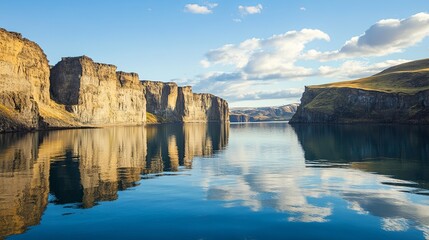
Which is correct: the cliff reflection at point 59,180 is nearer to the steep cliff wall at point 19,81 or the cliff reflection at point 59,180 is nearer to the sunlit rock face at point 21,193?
the sunlit rock face at point 21,193

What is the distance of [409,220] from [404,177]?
15685 millimetres

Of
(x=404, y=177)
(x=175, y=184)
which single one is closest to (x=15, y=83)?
(x=175, y=184)

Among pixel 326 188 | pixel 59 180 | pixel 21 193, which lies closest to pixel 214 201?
pixel 326 188

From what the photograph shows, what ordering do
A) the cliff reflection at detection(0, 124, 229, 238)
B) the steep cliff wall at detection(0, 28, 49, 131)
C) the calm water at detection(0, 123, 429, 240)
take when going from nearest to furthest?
the calm water at detection(0, 123, 429, 240), the cliff reflection at detection(0, 124, 229, 238), the steep cliff wall at detection(0, 28, 49, 131)

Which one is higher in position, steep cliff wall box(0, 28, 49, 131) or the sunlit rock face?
steep cliff wall box(0, 28, 49, 131)

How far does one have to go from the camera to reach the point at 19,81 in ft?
472

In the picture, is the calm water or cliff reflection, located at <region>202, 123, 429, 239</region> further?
cliff reflection, located at <region>202, 123, 429, 239</region>

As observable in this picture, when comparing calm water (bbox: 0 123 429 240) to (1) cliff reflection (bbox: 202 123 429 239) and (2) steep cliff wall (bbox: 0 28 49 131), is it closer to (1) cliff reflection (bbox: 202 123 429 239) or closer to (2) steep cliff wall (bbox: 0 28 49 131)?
(1) cliff reflection (bbox: 202 123 429 239)

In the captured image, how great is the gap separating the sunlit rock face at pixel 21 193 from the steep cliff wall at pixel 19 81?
85242mm

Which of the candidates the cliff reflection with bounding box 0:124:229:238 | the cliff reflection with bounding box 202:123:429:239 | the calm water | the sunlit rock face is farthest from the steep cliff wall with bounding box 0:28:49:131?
the cliff reflection with bounding box 202:123:429:239

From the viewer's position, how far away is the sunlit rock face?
18727 mm

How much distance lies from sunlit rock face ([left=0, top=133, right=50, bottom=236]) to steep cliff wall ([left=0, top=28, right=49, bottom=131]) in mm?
85242

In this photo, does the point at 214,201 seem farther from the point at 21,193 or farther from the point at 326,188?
the point at 21,193

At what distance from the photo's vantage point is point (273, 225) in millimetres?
18422
